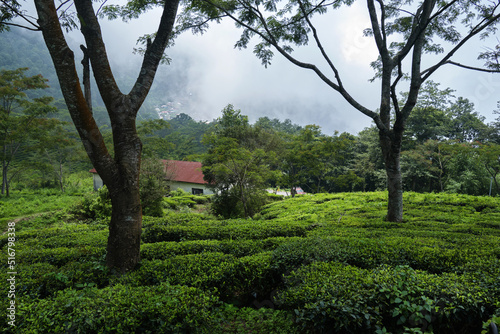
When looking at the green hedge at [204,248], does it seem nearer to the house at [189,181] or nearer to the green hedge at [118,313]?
the green hedge at [118,313]

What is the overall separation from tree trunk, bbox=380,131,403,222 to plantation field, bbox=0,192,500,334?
1.92 meters

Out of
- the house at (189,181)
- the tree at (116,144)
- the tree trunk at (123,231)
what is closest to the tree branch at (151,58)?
the tree at (116,144)

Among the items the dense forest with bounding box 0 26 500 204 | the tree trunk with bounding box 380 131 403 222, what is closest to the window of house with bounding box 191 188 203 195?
the dense forest with bounding box 0 26 500 204

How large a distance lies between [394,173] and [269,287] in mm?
5345

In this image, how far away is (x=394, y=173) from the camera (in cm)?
726

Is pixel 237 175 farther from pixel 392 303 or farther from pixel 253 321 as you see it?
pixel 392 303

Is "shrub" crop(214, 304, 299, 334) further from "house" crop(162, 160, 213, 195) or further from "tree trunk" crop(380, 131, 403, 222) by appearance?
"house" crop(162, 160, 213, 195)

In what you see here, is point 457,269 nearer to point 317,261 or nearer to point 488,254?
point 488,254

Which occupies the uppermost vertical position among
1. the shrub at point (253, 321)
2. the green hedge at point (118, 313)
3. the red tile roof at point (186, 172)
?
the red tile roof at point (186, 172)

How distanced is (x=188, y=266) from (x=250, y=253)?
1247 millimetres

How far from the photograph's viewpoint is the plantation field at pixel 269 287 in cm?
254

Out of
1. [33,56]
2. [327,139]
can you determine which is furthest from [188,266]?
[33,56]

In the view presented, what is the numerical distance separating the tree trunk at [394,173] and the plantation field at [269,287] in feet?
6.29

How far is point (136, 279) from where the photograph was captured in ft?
11.5
